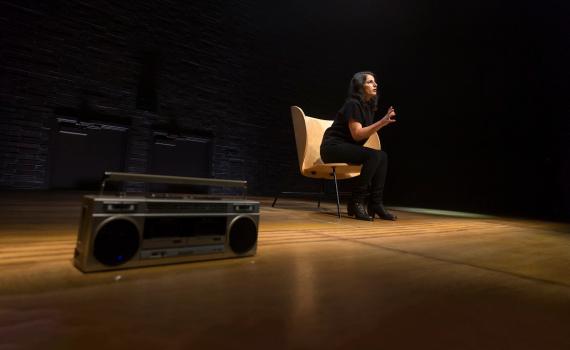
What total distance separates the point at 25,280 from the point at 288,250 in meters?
0.68

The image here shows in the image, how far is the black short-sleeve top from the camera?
2107 mm

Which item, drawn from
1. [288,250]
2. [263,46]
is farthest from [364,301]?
[263,46]

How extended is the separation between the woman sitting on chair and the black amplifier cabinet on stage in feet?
4.50

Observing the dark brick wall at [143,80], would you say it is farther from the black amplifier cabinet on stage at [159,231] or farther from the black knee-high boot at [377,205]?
the black amplifier cabinet on stage at [159,231]

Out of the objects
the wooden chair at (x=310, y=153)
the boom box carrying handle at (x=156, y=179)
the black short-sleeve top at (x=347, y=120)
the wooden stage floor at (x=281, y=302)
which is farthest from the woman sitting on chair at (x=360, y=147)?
the boom box carrying handle at (x=156, y=179)

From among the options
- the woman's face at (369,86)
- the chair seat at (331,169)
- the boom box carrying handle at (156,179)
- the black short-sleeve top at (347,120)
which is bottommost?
the boom box carrying handle at (156,179)

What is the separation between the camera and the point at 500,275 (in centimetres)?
90

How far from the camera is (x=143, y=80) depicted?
11.2ft

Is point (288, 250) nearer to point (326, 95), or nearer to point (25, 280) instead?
point (25, 280)

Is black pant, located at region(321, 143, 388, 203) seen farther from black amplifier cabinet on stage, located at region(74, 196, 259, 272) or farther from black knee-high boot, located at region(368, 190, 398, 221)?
black amplifier cabinet on stage, located at region(74, 196, 259, 272)

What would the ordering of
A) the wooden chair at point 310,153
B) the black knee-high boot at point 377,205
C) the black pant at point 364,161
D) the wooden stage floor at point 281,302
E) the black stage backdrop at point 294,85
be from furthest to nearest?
1. the black stage backdrop at point 294,85
2. the wooden chair at point 310,153
3. the black knee-high boot at point 377,205
4. the black pant at point 364,161
5. the wooden stage floor at point 281,302

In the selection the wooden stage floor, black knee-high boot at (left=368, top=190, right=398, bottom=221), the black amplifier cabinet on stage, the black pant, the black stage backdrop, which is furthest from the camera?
the black stage backdrop

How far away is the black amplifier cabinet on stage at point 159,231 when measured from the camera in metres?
0.64

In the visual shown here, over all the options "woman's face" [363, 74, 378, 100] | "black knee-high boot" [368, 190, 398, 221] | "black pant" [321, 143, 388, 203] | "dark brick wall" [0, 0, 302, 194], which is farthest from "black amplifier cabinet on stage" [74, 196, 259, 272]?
"dark brick wall" [0, 0, 302, 194]
